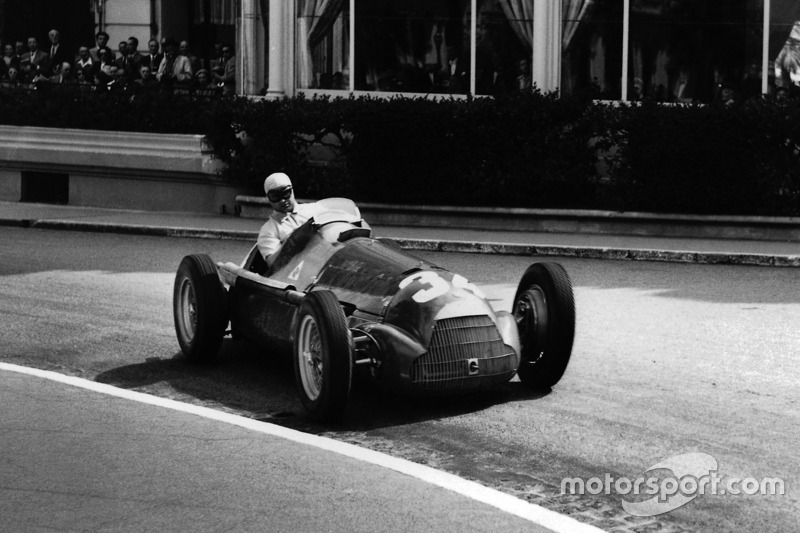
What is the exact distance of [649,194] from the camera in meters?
18.2

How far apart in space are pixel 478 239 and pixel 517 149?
2361 millimetres

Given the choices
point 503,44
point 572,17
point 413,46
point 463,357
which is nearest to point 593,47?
point 572,17

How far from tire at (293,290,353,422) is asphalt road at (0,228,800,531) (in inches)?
6.3

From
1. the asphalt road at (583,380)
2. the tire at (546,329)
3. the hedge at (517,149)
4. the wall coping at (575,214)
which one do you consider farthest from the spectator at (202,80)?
the tire at (546,329)

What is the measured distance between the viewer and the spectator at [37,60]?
23656 millimetres

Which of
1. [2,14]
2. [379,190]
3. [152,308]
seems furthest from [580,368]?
[2,14]

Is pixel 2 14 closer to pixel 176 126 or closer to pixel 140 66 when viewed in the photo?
pixel 140 66

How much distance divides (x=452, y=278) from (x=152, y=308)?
4255 millimetres

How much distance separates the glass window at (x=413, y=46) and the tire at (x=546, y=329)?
12.3 meters

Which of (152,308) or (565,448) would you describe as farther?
(152,308)

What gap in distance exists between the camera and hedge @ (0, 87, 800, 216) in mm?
17750

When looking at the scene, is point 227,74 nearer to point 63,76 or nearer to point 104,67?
point 104,67

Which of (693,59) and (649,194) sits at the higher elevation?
(693,59)

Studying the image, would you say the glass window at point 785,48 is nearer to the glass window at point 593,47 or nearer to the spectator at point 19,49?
the glass window at point 593,47
